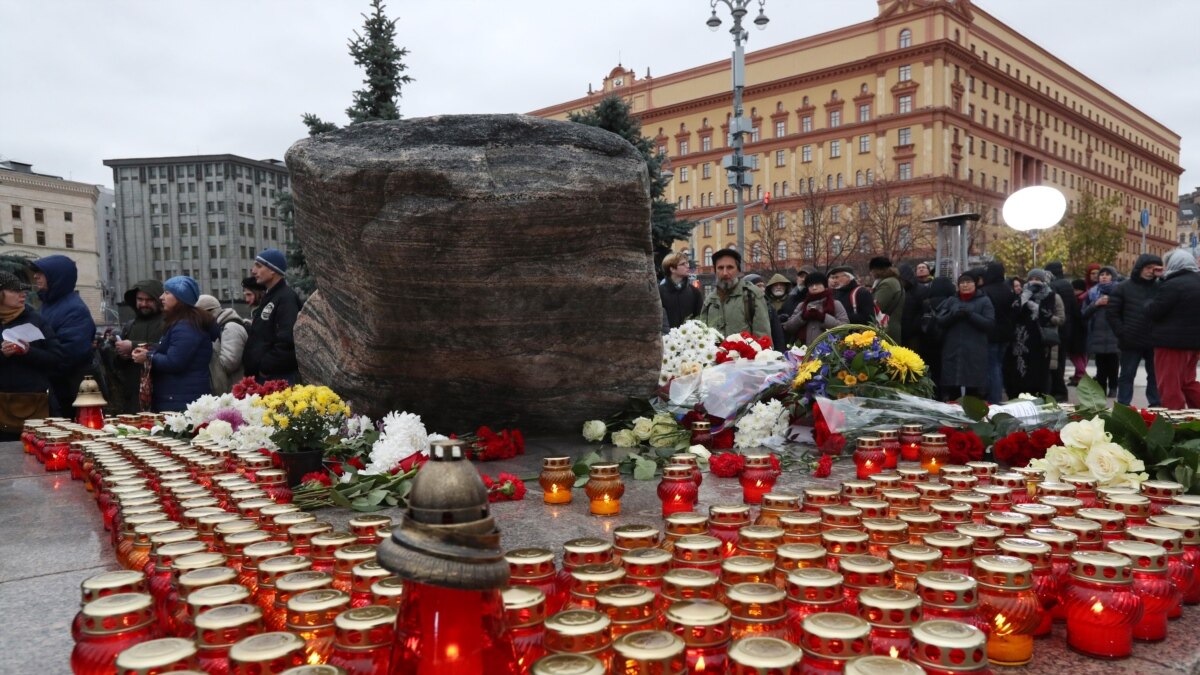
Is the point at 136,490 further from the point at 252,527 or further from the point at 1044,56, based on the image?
the point at 1044,56

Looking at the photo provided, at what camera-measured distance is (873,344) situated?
5141 millimetres

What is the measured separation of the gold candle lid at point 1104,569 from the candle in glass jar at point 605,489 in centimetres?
167

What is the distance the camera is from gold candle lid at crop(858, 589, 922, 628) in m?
1.47

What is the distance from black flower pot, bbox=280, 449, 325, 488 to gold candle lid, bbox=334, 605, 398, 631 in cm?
233

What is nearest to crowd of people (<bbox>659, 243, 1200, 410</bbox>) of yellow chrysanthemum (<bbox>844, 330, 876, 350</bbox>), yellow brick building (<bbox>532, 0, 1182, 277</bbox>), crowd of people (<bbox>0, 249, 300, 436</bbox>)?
yellow chrysanthemum (<bbox>844, 330, 876, 350</bbox>)

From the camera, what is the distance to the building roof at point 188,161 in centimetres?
6103

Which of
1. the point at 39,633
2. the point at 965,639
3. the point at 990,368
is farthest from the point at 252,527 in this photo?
the point at 990,368

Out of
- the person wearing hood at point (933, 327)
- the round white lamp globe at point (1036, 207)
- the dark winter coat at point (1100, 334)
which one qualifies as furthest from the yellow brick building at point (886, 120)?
the person wearing hood at point (933, 327)

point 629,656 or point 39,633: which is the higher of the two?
point 629,656

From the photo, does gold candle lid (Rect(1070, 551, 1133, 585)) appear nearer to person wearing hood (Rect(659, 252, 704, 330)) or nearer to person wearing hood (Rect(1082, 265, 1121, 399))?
person wearing hood (Rect(659, 252, 704, 330))

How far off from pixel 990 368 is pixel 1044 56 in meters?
67.0

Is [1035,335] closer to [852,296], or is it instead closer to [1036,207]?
[852,296]

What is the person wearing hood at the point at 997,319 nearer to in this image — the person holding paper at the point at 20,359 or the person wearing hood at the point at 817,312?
the person wearing hood at the point at 817,312

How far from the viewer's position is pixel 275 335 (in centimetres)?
572
